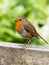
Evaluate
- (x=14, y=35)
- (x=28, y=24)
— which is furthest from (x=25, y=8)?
(x=28, y=24)

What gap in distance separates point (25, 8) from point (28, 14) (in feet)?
0.50

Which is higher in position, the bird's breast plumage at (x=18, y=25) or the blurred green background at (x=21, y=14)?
the bird's breast plumage at (x=18, y=25)

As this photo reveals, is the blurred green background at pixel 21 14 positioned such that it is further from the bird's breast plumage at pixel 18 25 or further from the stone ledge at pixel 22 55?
the stone ledge at pixel 22 55

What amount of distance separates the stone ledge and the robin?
A: 0.46m

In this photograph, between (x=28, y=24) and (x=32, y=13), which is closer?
(x=28, y=24)

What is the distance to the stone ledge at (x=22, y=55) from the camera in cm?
329

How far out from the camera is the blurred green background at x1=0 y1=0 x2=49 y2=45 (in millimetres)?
5402

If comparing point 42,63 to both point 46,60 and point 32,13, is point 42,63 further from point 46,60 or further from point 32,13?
point 32,13

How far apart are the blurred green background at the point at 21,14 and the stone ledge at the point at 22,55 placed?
179cm

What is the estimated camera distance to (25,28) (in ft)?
13.1

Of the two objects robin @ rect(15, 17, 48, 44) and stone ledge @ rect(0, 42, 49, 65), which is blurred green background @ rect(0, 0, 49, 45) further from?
stone ledge @ rect(0, 42, 49, 65)

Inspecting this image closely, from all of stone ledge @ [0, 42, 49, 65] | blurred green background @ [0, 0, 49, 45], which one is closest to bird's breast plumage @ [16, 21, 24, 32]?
stone ledge @ [0, 42, 49, 65]

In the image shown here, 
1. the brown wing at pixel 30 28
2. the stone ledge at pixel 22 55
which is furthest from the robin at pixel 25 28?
the stone ledge at pixel 22 55

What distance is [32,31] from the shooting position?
395 cm
